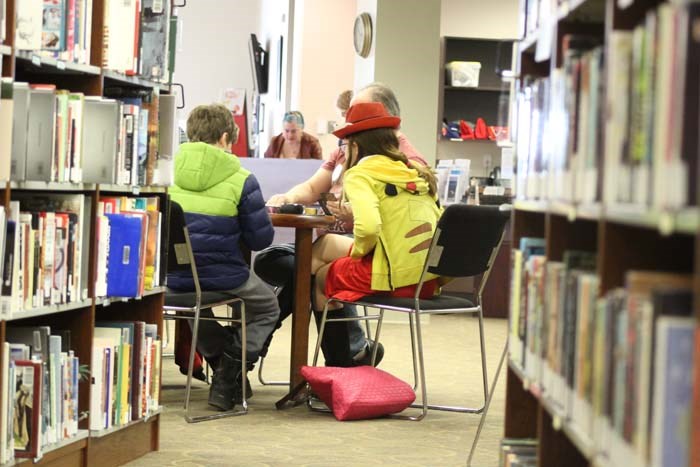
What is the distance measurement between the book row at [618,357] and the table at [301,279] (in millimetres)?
2203

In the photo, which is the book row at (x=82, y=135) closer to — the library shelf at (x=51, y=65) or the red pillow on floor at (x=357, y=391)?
the library shelf at (x=51, y=65)

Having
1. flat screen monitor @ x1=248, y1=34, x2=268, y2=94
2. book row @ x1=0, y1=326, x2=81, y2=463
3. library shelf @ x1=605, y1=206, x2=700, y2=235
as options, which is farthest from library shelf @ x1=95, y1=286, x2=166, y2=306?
flat screen monitor @ x1=248, y1=34, x2=268, y2=94

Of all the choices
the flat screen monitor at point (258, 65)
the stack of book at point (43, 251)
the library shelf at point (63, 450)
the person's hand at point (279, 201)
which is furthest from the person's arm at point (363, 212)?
the flat screen monitor at point (258, 65)

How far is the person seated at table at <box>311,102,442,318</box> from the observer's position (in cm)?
438

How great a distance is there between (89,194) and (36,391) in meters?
0.63

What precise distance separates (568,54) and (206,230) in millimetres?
2528

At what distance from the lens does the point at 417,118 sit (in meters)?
7.44

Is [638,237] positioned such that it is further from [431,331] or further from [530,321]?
[431,331]

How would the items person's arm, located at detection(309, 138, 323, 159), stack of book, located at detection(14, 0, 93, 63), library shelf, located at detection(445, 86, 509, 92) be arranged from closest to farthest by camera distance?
stack of book, located at detection(14, 0, 93, 63) → person's arm, located at detection(309, 138, 323, 159) → library shelf, located at detection(445, 86, 509, 92)

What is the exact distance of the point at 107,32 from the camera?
3361mm

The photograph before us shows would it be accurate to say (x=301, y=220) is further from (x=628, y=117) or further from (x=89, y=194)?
(x=628, y=117)

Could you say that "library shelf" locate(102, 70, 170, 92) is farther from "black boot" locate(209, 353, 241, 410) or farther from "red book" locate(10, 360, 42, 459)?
"black boot" locate(209, 353, 241, 410)

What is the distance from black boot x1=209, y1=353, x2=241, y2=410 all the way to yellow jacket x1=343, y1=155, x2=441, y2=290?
0.65m

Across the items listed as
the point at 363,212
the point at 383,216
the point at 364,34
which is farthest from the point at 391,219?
the point at 364,34
